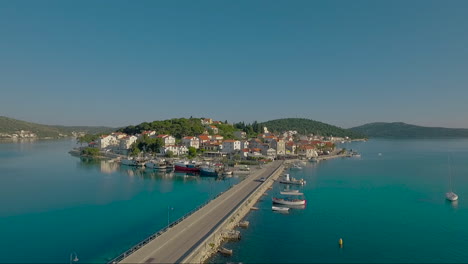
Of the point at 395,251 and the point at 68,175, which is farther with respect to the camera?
the point at 68,175

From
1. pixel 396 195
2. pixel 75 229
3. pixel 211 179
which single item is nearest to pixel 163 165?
pixel 211 179

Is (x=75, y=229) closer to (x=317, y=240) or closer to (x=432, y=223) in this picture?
(x=317, y=240)

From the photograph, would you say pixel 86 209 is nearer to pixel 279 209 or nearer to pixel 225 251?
pixel 225 251

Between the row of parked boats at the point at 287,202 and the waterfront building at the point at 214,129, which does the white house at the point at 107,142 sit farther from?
the row of parked boats at the point at 287,202

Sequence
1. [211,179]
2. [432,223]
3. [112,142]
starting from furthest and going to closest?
[112,142]
[211,179]
[432,223]

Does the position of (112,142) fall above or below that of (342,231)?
above

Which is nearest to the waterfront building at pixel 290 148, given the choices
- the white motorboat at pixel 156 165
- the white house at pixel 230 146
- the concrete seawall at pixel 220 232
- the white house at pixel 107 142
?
the white house at pixel 230 146

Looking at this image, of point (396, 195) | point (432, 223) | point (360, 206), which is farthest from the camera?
point (396, 195)

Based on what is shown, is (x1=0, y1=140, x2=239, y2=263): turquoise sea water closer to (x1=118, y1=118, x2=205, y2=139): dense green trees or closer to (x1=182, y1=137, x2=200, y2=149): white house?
(x1=182, y1=137, x2=200, y2=149): white house
